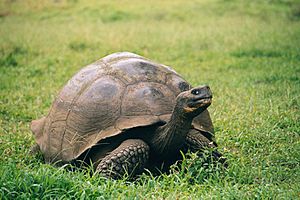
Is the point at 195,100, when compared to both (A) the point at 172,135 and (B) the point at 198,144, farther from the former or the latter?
(B) the point at 198,144

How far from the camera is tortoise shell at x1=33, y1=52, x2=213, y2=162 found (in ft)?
13.5

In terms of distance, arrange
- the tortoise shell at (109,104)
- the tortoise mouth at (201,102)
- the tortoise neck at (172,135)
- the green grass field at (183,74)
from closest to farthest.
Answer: the green grass field at (183,74)
the tortoise mouth at (201,102)
the tortoise neck at (172,135)
the tortoise shell at (109,104)

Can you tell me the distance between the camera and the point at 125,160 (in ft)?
12.8

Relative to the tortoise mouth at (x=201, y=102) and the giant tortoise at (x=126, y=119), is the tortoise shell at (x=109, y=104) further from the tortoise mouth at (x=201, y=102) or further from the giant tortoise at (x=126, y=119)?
the tortoise mouth at (x=201, y=102)

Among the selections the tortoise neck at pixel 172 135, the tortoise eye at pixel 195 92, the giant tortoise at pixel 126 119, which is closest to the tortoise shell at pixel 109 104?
the giant tortoise at pixel 126 119

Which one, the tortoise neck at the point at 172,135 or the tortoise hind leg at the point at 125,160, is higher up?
the tortoise neck at the point at 172,135

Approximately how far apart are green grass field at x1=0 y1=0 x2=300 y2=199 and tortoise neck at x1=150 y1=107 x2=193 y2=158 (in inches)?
6.1

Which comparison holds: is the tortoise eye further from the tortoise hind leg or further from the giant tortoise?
the tortoise hind leg

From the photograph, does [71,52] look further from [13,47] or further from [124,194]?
[124,194]

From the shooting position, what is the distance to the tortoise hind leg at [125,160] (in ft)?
12.8

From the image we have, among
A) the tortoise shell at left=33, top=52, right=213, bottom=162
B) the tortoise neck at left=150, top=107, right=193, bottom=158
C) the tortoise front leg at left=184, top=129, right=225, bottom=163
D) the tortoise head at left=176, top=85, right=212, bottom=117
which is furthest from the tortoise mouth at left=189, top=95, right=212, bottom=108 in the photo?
the tortoise front leg at left=184, top=129, right=225, bottom=163

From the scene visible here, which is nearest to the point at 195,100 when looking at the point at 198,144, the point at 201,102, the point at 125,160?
the point at 201,102

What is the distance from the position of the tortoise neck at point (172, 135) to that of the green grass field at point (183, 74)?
0.51 feet

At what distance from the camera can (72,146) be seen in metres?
4.29
